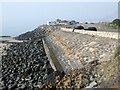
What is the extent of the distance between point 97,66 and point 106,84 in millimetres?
4816

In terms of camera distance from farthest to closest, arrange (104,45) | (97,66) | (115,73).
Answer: (104,45) < (97,66) < (115,73)

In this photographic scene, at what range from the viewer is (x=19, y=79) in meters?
23.1

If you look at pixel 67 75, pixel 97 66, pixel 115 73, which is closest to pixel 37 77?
pixel 67 75

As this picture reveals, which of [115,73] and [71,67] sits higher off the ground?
[115,73]

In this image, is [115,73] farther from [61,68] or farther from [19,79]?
[19,79]

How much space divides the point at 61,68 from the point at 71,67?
2.23 ft

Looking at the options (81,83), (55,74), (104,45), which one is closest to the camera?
(81,83)

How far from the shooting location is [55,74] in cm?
2052

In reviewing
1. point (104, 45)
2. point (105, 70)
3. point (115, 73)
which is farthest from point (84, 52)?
point (115, 73)

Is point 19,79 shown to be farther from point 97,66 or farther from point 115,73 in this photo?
point 115,73

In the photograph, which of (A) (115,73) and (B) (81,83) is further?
(B) (81,83)

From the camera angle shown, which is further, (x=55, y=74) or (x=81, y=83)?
(x=55, y=74)

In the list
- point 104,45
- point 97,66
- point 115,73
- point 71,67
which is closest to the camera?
point 115,73

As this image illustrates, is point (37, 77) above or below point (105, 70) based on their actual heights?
below
